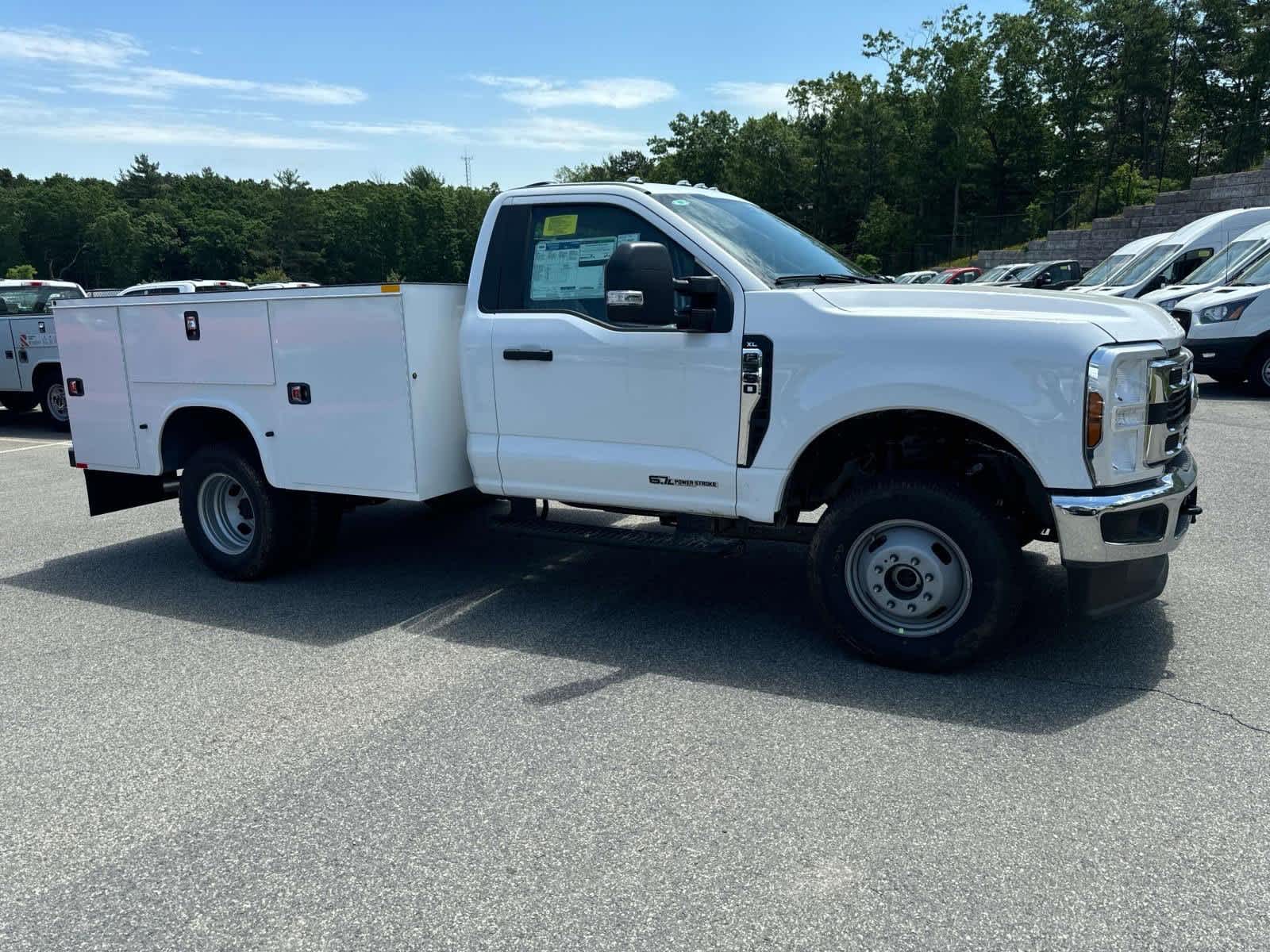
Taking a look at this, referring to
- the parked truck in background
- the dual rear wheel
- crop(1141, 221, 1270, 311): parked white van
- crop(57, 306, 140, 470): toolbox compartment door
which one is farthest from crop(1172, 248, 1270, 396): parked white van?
the parked truck in background

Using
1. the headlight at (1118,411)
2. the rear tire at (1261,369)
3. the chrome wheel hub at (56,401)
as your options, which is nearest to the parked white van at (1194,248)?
the rear tire at (1261,369)

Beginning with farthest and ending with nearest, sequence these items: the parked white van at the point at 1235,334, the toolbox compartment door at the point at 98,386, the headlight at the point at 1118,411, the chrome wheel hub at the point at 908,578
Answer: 1. the parked white van at the point at 1235,334
2. the toolbox compartment door at the point at 98,386
3. the chrome wheel hub at the point at 908,578
4. the headlight at the point at 1118,411

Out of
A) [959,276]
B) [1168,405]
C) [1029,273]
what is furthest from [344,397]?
[959,276]

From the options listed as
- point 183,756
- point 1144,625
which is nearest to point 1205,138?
point 1144,625

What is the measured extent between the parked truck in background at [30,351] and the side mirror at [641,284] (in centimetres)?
1225

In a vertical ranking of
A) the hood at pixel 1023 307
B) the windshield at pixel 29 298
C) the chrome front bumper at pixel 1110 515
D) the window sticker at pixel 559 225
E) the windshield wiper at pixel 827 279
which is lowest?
the chrome front bumper at pixel 1110 515

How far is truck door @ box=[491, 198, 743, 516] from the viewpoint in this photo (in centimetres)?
488

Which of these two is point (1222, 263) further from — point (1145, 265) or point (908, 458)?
point (908, 458)

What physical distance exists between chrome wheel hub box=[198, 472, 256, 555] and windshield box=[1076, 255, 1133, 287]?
62.3 feet

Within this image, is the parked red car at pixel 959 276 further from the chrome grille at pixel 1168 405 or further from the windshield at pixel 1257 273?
the chrome grille at pixel 1168 405

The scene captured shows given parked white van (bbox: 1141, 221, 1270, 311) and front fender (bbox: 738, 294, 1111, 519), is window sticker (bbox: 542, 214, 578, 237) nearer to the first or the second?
front fender (bbox: 738, 294, 1111, 519)

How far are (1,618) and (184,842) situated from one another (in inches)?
134

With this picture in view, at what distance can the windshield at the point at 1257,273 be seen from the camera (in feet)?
48.0

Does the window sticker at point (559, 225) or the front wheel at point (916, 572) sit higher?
the window sticker at point (559, 225)
